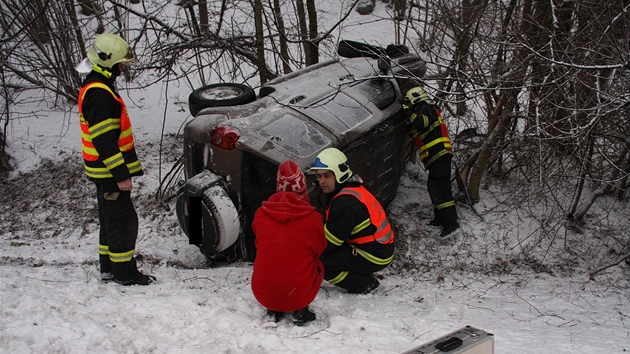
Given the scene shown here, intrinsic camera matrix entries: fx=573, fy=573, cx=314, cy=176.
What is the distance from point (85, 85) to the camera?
4.32m

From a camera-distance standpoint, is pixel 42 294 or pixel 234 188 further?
pixel 234 188

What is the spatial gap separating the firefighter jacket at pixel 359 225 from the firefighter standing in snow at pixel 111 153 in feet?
5.17

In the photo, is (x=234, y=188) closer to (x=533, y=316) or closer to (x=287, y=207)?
(x=287, y=207)

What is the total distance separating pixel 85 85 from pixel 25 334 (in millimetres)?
1849

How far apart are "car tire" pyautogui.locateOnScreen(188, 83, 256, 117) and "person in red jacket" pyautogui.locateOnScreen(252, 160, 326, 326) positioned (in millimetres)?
1692

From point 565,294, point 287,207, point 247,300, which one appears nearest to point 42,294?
point 247,300

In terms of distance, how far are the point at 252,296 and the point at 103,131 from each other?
1677 millimetres

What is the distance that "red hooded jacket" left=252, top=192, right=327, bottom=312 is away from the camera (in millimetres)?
3953

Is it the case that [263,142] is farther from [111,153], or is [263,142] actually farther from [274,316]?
[274,316]

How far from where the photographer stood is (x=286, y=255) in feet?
13.0

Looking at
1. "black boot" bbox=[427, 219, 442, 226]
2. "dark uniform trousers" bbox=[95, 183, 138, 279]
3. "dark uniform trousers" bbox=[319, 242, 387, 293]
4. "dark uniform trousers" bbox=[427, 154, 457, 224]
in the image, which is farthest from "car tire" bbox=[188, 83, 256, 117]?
"black boot" bbox=[427, 219, 442, 226]

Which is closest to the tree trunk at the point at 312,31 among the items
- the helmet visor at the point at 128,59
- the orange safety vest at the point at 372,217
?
the helmet visor at the point at 128,59

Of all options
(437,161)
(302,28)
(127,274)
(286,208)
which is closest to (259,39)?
(302,28)

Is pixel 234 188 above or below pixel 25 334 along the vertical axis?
above
